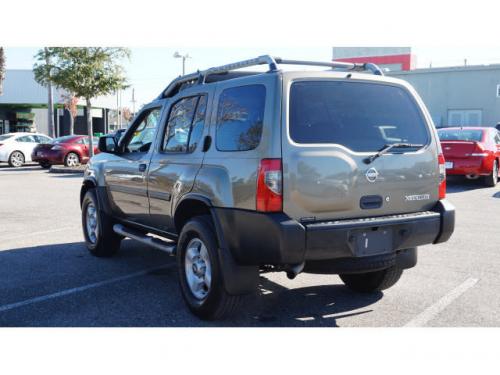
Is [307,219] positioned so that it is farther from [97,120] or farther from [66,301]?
[97,120]

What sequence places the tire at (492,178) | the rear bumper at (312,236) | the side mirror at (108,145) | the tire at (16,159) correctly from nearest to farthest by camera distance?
the rear bumper at (312,236) → the side mirror at (108,145) → the tire at (492,178) → the tire at (16,159)

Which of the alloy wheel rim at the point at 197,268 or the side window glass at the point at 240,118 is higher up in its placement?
the side window glass at the point at 240,118

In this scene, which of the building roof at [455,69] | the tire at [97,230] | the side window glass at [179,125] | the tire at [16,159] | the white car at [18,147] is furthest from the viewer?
the building roof at [455,69]

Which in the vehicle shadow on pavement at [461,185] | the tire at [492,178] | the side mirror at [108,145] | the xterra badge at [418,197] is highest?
the side mirror at [108,145]

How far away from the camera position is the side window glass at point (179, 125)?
16.0ft

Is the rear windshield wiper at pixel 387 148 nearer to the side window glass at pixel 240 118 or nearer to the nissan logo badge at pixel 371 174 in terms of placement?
the nissan logo badge at pixel 371 174

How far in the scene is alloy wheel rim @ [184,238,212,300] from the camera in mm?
4410

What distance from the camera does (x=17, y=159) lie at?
74.3ft

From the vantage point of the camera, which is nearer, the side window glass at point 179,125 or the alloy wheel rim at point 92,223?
the side window glass at point 179,125

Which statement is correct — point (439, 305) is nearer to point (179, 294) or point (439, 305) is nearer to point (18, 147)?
point (179, 294)

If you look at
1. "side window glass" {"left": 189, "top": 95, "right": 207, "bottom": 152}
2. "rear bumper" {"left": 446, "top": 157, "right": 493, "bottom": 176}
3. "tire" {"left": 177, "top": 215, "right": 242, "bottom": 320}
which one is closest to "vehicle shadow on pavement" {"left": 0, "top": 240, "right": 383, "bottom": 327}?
"tire" {"left": 177, "top": 215, "right": 242, "bottom": 320}

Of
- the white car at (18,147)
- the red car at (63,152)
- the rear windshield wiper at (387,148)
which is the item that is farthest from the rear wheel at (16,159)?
the rear windshield wiper at (387,148)

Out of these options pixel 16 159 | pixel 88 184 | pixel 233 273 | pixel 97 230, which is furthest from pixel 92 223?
pixel 16 159

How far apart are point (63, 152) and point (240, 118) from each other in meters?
18.2
